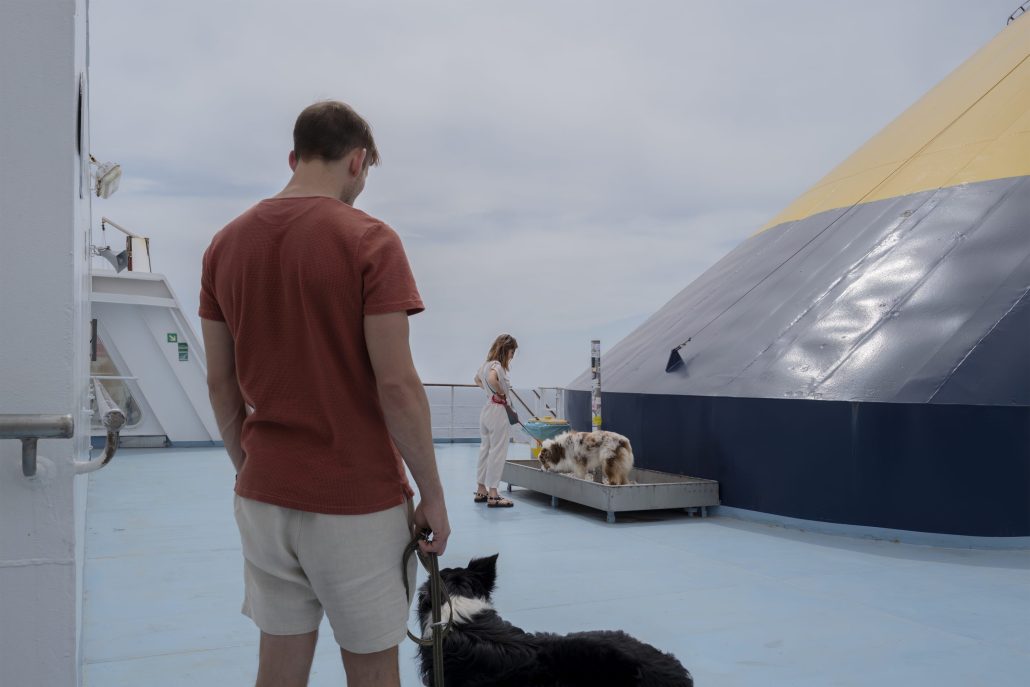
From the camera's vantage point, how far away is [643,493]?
25.3 ft

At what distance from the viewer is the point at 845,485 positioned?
6945 millimetres

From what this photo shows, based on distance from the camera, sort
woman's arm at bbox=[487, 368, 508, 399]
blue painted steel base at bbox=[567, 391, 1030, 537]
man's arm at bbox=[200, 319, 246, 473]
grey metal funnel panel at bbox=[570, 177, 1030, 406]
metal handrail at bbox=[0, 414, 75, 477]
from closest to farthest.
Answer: metal handrail at bbox=[0, 414, 75, 477]
man's arm at bbox=[200, 319, 246, 473]
blue painted steel base at bbox=[567, 391, 1030, 537]
grey metal funnel panel at bbox=[570, 177, 1030, 406]
woman's arm at bbox=[487, 368, 508, 399]

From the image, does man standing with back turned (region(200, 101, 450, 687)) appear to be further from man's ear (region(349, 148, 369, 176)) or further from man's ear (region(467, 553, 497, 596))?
man's ear (region(467, 553, 497, 596))

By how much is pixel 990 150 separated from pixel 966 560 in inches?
206

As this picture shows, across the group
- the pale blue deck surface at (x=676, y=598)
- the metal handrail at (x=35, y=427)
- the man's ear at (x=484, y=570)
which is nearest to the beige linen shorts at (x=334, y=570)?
the metal handrail at (x=35, y=427)

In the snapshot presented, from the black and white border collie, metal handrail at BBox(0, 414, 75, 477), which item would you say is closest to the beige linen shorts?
metal handrail at BBox(0, 414, 75, 477)

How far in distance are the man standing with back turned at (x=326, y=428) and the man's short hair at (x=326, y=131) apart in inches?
0.5

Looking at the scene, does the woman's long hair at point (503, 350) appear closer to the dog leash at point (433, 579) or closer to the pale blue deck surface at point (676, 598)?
the pale blue deck surface at point (676, 598)

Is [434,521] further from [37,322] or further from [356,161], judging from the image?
[37,322]

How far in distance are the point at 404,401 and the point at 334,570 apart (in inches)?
17.2

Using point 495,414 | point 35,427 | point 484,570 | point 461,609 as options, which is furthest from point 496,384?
point 35,427

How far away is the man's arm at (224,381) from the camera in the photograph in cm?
219

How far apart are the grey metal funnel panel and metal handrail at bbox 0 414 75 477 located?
6.47m

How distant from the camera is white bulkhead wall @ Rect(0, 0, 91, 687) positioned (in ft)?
6.62
